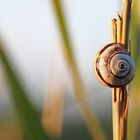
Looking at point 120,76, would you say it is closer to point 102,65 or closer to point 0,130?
point 102,65

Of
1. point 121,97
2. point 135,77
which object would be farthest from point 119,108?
point 135,77

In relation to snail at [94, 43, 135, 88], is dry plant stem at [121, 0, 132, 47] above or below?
above

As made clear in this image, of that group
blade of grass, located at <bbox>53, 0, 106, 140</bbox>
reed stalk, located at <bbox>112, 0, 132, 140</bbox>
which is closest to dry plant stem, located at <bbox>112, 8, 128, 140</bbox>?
reed stalk, located at <bbox>112, 0, 132, 140</bbox>

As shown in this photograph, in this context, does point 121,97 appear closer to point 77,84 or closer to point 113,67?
point 113,67

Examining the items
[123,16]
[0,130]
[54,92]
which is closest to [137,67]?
[123,16]

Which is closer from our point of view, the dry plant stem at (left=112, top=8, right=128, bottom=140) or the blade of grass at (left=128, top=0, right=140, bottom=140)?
the dry plant stem at (left=112, top=8, right=128, bottom=140)

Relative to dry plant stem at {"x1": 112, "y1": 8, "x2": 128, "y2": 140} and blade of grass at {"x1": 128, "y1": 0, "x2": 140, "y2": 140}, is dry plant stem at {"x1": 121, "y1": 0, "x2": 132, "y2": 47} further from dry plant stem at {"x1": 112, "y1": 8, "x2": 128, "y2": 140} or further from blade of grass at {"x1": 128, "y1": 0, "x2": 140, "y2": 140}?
blade of grass at {"x1": 128, "y1": 0, "x2": 140, "y2": 140}
